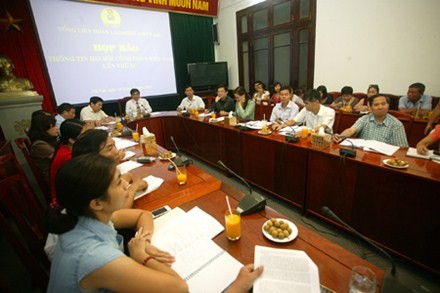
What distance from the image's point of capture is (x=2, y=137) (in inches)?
156

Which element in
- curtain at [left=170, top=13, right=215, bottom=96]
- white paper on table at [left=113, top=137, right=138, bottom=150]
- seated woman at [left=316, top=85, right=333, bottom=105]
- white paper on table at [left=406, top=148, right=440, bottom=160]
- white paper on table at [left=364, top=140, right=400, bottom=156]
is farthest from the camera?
curtain at [left=170, top=13, right=215, bottom=96]

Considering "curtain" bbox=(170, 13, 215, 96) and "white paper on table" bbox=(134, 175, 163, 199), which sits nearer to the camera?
"white paper on table" bbox=(134, 175, 163, 199)

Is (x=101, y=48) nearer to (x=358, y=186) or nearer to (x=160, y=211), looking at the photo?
(x=160, y=211)

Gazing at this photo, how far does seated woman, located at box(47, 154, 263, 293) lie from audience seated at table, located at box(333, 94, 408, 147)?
6.43 feet

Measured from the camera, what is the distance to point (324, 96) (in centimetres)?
451

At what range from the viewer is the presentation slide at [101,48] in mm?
4578

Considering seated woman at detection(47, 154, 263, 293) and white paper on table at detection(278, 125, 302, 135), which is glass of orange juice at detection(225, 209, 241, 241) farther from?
white paper on table at detection(278, 125, 302, 135)

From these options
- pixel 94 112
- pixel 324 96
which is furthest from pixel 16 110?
pixel 324 96

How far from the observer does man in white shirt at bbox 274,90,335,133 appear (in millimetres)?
2578

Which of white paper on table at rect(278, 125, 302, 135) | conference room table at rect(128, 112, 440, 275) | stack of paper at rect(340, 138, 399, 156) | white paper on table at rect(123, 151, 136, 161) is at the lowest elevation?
conference room table at rect(128, 112, 440, 275)

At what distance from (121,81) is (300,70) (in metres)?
4.36

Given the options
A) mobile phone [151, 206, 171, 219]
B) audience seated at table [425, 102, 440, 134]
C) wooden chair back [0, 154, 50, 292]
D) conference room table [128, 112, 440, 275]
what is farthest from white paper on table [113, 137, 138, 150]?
audience seated at table [425, 102, 440, 134]

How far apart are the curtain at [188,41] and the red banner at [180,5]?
193 mm

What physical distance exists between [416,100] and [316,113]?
2303 mm
